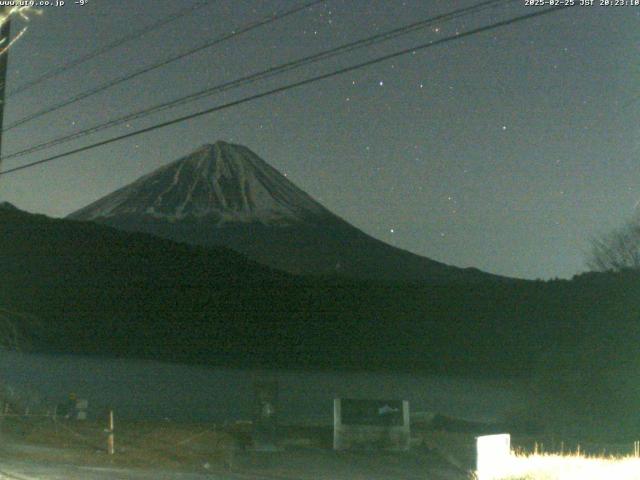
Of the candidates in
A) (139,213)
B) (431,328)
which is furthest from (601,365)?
(139,213)

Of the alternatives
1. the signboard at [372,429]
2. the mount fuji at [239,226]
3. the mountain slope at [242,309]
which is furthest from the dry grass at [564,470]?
the mount fuji at [239,226]

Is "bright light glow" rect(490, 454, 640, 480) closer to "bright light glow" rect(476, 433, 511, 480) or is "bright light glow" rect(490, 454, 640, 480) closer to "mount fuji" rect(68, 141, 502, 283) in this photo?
"bright light glow" rect(476, 433, 511, 480)

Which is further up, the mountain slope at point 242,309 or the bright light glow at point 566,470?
the mountain slope at point 242,309

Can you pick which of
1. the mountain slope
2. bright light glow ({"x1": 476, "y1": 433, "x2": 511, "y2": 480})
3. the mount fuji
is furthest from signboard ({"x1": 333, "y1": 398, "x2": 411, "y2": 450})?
the mount fuji

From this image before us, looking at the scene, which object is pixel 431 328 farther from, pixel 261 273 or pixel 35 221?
pixel 35 221

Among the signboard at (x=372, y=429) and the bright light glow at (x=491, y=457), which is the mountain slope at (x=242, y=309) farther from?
the bright light glow at (x=491, y=457)

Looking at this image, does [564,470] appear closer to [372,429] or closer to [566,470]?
[566,470]
